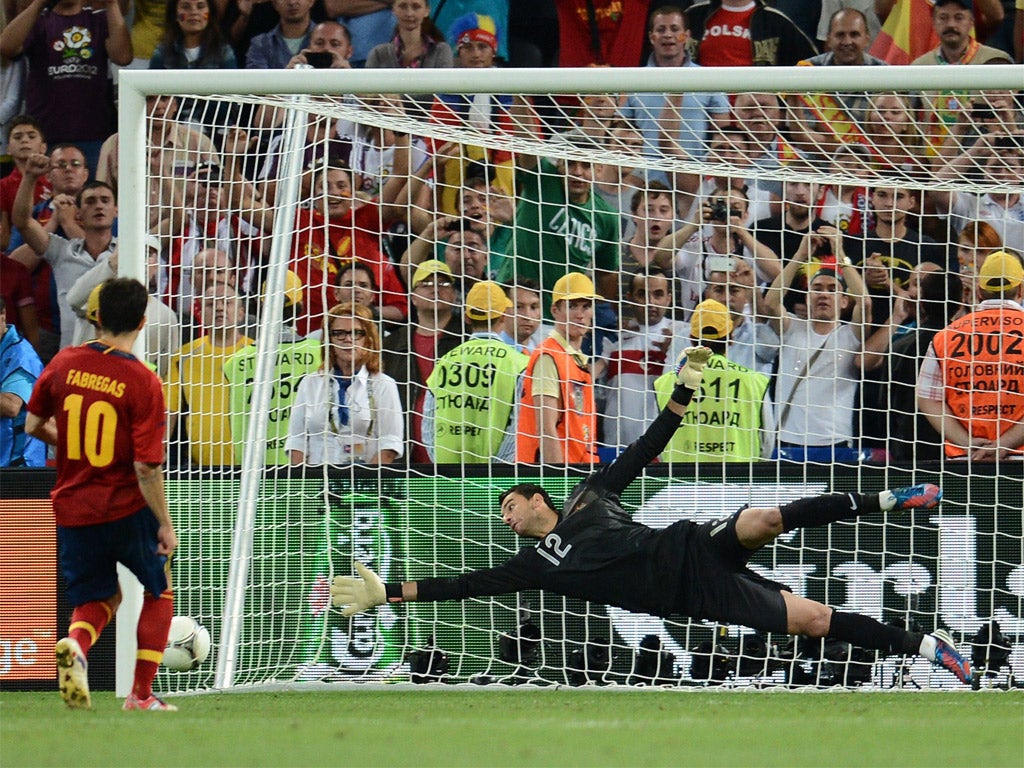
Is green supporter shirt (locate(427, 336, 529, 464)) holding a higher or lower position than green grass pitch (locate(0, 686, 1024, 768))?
higher

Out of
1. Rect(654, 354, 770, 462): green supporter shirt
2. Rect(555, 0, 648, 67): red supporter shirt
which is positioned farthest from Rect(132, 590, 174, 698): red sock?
Rect(555, 0, 648, 67): red supporter shirt

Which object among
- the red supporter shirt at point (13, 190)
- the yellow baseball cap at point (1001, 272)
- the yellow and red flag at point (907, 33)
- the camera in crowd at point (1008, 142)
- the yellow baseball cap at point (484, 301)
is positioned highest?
the yellow and red flag at point (907, 33)

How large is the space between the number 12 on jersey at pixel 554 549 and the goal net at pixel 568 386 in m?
0.71

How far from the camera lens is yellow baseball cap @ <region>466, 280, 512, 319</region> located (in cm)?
952

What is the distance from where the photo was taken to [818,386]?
30.2 feet

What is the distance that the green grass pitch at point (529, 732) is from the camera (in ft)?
15.6

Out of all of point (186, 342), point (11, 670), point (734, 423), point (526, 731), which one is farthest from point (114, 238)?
point (526, 731)

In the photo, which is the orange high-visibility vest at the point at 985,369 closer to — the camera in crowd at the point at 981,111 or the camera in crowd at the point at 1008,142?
the camera in crowd at the point at 1008,142

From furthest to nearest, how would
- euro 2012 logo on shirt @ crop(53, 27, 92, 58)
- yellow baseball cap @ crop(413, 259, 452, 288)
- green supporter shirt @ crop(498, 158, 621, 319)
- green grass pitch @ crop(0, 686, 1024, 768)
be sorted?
euro 2012 logo on shirt @ crop(53, 27, 92, 58)
green supporter shirt @ crop(498, 158, 621, 319)
yellow baseball cap @ crop(413, 259, 452, 288)
green grass pitch @ crop(0, 686, 1024, 768)

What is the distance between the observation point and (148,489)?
6176mm

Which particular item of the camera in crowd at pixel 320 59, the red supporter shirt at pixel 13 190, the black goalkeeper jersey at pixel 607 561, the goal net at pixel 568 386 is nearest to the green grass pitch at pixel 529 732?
the black goalkeeper jersey at pixel 607 561

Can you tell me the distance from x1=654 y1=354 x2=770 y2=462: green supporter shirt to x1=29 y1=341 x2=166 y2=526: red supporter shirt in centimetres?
357

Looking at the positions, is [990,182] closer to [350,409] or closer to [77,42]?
[350,409]

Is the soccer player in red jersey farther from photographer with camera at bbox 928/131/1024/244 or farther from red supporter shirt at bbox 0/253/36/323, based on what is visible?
red supporter shirt at bbox 0/253/36/323
